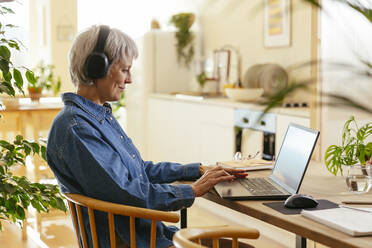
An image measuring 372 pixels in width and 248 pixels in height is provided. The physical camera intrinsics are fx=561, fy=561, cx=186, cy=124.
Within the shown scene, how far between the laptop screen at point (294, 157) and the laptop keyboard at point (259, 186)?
0.04 m

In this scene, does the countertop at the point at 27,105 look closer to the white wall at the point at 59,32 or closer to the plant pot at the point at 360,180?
the white wall at the point at 59,32

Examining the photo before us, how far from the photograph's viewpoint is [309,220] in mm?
1615

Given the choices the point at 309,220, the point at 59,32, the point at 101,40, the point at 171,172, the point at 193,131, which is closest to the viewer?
the point at 309,220

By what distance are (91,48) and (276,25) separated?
3346mm

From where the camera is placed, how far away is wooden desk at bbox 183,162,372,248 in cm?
144

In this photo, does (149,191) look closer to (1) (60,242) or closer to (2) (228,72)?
(1) (60,242)

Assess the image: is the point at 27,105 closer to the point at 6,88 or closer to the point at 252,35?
the point at 252,35

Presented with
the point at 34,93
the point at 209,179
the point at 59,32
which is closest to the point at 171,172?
the point at 209,179

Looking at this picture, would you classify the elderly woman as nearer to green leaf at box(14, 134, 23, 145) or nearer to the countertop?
green leaf at box(14, 134, 23, 145)

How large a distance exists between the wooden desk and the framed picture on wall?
2587mm

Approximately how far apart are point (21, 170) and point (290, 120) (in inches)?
108

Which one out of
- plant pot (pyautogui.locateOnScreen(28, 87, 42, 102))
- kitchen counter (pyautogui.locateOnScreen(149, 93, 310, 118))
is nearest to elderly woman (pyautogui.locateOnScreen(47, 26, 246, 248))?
kitchen counter (pyautogui.locateOnScreen(149, 93, 310, 118))

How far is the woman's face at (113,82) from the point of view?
2047mm

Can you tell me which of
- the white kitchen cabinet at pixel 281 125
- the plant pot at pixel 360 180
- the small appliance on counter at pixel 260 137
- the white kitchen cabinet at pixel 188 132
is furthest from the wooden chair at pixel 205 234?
the white kitchen cabinet at pixel 188 132
